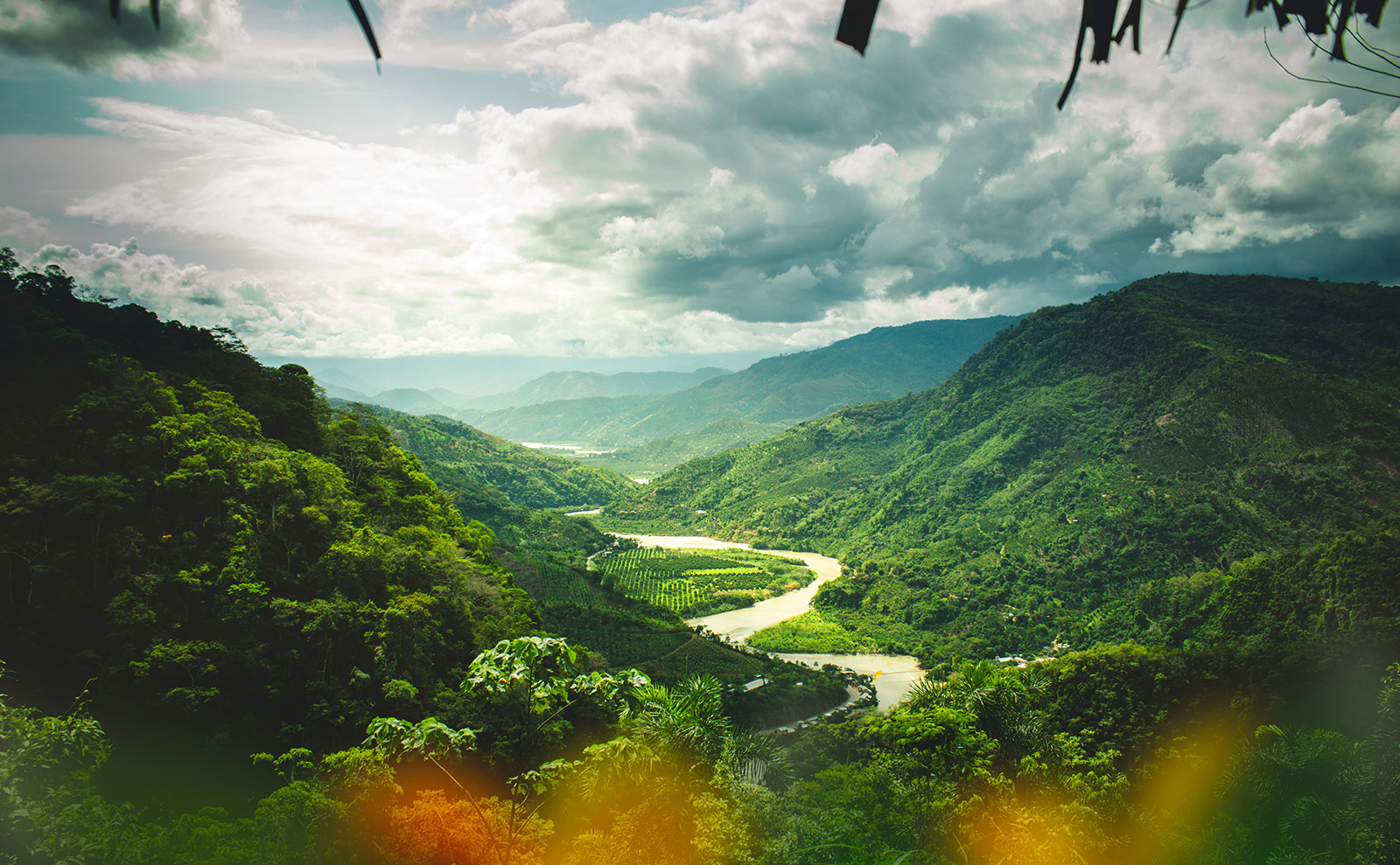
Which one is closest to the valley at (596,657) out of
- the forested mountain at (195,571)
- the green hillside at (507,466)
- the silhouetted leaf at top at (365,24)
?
the forested mountain at (195,571)

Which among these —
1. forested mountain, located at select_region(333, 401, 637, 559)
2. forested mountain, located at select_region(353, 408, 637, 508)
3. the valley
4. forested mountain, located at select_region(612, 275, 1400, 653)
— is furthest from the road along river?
forested mountain, located at select_region(353, 408, 637, 508)

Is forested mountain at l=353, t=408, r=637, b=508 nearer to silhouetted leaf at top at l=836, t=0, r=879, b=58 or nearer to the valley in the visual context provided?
the valley

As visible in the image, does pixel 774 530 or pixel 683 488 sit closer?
pixel 774 530

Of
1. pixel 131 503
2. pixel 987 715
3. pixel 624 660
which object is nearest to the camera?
pixel 987 715

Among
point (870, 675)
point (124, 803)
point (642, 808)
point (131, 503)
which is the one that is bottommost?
point (870, 675)

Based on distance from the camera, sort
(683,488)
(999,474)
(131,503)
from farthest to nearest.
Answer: (683,488) → (999,474) → (131,503)

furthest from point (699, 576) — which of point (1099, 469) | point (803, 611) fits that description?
point (1099, 469)

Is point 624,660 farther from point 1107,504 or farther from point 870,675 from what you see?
point 1107,504

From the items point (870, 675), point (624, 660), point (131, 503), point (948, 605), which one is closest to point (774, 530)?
point (948, 605)
